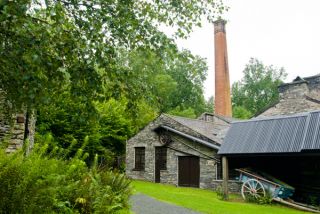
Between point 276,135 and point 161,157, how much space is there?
31.4 feet

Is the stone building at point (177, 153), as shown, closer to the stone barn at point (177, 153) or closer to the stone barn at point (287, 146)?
the stone barn at point (177, 153)

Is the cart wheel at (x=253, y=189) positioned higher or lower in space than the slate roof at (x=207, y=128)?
lower

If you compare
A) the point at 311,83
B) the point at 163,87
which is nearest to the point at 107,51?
the point at 311,83

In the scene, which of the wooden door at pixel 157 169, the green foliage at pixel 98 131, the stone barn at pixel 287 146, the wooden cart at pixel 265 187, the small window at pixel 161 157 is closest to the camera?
the stone barn at pixel 287 146

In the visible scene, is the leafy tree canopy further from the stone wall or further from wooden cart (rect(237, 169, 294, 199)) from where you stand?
the stone wall

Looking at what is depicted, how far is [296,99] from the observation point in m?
17.8

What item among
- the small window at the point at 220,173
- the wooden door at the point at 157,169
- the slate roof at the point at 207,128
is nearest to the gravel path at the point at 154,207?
the small window at the point at 220,173

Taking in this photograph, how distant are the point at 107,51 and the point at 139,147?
20.0m

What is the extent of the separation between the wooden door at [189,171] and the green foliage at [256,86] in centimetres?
3772

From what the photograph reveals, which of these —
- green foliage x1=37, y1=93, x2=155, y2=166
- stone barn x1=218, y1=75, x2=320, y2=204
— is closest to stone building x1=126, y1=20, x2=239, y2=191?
green foliage x1=37, y1=93, x2=155, y2=166

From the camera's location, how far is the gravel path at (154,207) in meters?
10.1

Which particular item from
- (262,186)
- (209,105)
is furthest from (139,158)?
(209,105)

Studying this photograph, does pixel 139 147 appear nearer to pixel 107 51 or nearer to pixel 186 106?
pixel 107 51

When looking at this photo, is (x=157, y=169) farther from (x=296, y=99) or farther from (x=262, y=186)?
(x=296, y=99)
